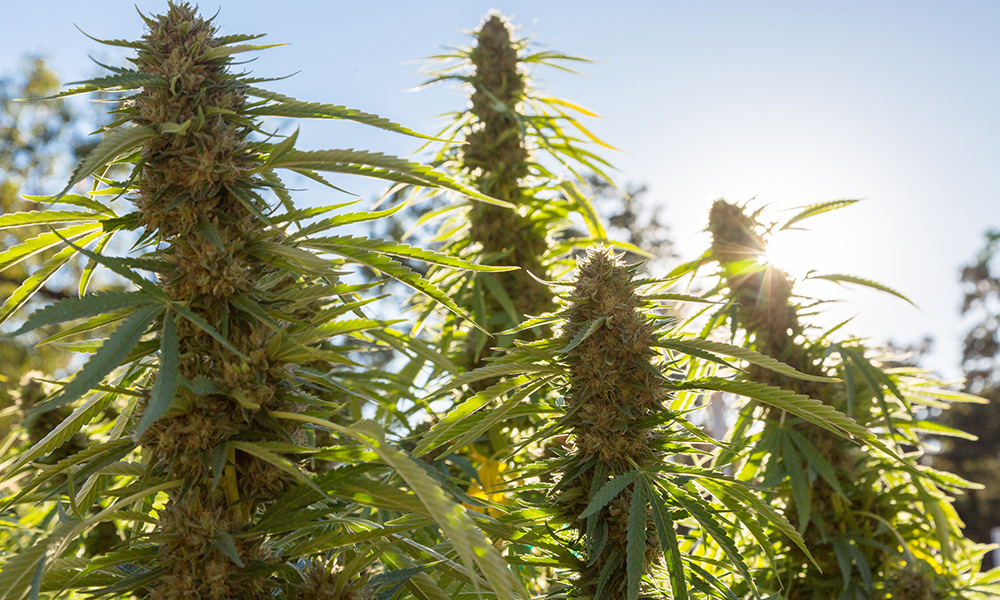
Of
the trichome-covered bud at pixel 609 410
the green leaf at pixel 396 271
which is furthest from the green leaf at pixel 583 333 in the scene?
the green leaf at pixel 396 271

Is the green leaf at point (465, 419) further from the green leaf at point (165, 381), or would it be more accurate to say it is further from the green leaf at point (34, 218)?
the green leaf at point (34, 218)

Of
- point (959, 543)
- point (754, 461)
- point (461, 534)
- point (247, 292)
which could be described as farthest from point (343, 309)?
point (959, 543)

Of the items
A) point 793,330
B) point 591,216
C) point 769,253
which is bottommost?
point 793,330

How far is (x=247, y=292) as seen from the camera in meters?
0.77

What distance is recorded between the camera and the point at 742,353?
837 millimetres

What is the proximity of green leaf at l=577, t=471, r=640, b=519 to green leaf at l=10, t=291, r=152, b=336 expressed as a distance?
508mm

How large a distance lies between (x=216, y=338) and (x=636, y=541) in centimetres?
48

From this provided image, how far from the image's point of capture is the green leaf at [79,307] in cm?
59

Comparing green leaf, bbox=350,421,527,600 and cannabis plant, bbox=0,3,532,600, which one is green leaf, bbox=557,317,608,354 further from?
green leaf, bbox=350,421,527,600

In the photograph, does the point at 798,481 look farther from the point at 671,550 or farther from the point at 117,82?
the point at 117,82

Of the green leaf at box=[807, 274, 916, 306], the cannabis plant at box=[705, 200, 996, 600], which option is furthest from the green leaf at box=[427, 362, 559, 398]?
the green leaf at box=[807, 274, 916, 306]

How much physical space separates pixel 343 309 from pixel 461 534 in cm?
31

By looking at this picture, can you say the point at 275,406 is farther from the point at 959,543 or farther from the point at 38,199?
the point at 959,543

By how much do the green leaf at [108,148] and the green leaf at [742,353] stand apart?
2.07 ft
